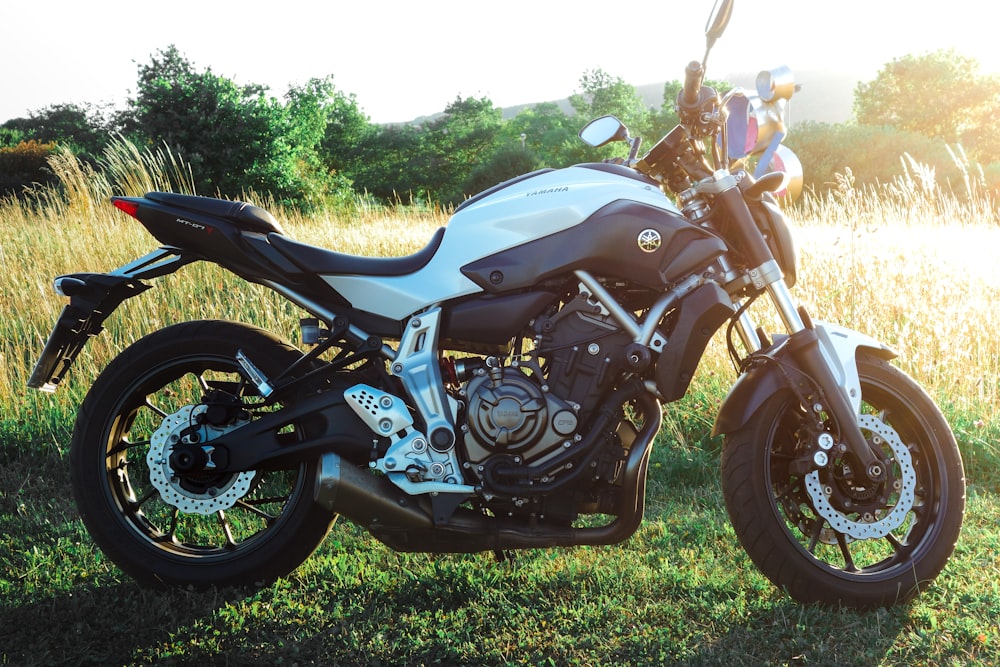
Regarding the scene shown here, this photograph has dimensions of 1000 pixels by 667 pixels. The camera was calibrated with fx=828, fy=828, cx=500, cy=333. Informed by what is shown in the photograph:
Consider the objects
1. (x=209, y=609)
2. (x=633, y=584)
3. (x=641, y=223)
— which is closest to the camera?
(x=641, y=223)

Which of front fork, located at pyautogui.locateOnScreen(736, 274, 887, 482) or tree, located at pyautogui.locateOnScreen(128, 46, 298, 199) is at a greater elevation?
tree, located at pyautogui.locateOnScreen(128, 46, 298, 199)

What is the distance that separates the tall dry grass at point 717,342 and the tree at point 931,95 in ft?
122

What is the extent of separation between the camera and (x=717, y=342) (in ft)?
17.3

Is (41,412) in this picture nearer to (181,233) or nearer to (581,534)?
(181,233)

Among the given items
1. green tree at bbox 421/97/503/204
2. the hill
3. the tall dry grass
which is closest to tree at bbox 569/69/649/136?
green tree at bbox 421/97/503/204

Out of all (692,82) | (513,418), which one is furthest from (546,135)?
(513,418)

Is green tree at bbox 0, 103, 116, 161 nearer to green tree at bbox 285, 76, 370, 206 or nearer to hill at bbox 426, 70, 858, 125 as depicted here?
green tree at bbox 285, 76, 370, 206

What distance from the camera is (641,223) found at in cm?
275

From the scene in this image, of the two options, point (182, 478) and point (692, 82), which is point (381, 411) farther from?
point (692, 82)

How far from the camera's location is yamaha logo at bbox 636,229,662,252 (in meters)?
2.74

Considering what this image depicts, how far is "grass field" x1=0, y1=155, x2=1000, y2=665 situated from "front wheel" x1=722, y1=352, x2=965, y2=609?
0.12 meters

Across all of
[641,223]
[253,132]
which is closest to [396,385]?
[641,223]

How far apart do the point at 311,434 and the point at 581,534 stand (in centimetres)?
102

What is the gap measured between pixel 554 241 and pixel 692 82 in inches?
28.1
